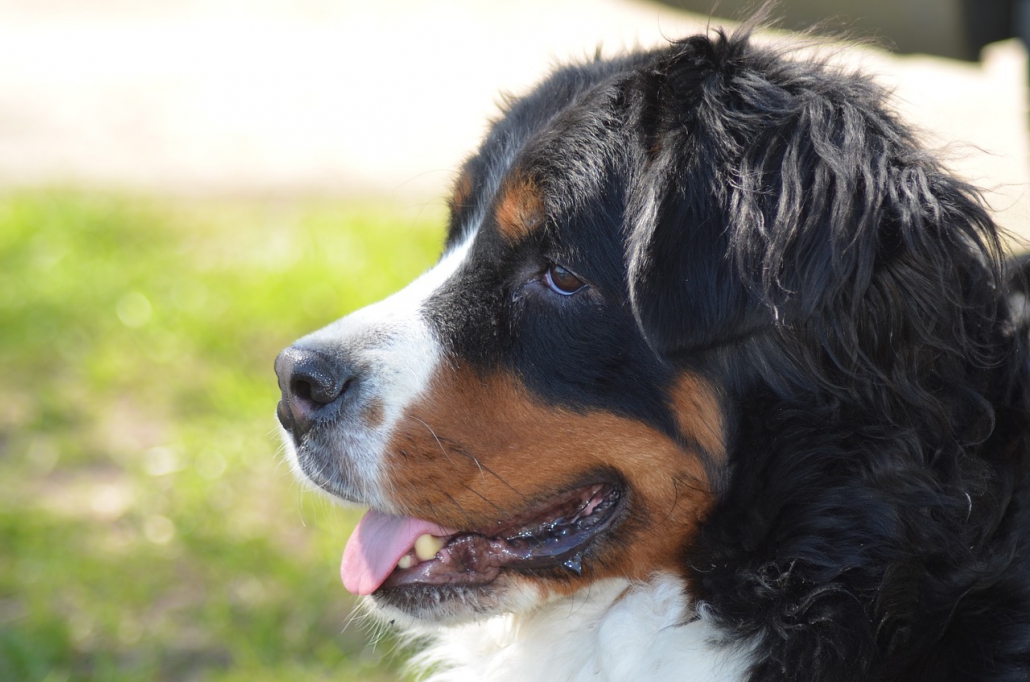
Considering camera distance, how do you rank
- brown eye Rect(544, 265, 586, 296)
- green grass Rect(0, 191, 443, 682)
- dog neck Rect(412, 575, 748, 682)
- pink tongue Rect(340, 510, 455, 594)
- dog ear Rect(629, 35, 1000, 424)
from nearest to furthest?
dog ear Rect(629, 35, 1000, 424)
dog neck Rect(412, 575, 748, 682)
brown eye Rect(544, 265, 586, 296)
pink tongue Rect(340, 510, 455, 594)
green grass Rect(0, 191, 443, 682)

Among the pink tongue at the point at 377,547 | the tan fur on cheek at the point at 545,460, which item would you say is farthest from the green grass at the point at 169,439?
the tan fur on cheek at the point at 545,460

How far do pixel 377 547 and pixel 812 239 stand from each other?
1197mm

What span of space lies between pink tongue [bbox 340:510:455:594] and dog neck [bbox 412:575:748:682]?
0.27m

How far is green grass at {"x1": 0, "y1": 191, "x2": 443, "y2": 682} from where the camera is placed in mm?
3322

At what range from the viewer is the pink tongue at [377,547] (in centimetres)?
243

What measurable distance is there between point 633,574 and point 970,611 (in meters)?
0.67

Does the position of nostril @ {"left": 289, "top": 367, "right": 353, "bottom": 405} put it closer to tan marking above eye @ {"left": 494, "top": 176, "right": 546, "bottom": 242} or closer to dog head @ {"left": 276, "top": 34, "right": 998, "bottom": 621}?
dog head @ {"left": 276, "top": 34, "right": 998, "bottom": 621}

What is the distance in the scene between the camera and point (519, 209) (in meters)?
2.37

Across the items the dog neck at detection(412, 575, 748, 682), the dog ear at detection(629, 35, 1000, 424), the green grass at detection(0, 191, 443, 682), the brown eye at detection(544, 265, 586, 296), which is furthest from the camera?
the green grass at detection(0, 191, 443, 682)

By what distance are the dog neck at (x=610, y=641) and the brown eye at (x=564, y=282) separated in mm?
641

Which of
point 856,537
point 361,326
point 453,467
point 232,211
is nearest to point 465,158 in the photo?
point 361,326

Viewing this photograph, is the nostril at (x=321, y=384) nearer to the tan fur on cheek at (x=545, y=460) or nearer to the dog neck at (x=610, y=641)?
the tan fur on cheek at (x=545, y=460)

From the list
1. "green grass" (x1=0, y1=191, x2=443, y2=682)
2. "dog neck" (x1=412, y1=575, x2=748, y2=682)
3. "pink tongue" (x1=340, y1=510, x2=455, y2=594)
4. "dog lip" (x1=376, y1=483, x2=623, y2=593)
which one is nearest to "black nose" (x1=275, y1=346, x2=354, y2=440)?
"pink tongue" (x1=340, y1=510, x2=455, y2=594)

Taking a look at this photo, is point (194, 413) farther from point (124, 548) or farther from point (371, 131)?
point (371, 131)
